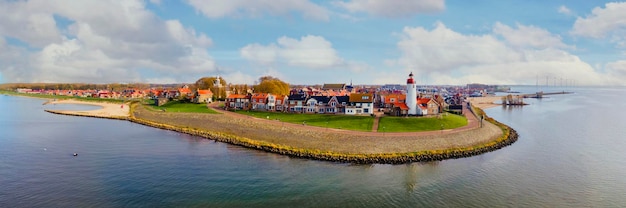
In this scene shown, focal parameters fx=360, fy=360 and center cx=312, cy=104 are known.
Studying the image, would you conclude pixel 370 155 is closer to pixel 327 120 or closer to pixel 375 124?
pixel 375 124

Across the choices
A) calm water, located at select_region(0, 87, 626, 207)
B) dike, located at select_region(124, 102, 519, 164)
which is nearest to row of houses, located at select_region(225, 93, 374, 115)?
dike, located at select_region(124, 102, 519, 164)

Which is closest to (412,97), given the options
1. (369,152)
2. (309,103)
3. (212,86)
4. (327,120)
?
(327,120)

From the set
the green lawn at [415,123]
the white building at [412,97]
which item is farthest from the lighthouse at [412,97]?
the green lawn at [415,123]

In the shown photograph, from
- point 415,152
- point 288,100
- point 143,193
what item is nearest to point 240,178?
point 143,193

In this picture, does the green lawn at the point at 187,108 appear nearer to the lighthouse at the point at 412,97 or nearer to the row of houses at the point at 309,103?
the row of houses at the point at 309,103

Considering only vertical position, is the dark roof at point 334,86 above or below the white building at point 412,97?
above

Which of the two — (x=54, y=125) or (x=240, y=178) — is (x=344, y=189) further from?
(x=54, y=125)

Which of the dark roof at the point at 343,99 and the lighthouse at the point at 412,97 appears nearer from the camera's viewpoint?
the lighthouse at the point at 412,97
